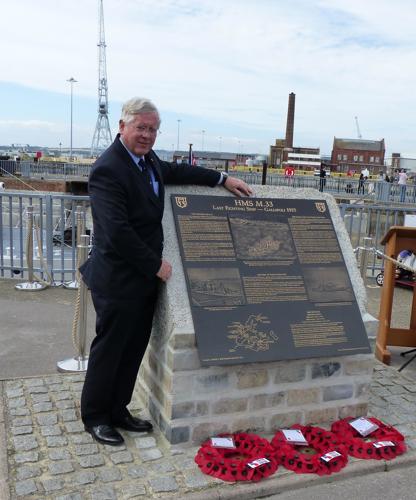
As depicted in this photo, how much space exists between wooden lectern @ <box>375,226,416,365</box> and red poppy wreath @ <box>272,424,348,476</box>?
193 centimetres

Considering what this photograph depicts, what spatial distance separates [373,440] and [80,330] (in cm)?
267

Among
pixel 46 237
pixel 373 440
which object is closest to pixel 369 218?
pixel 46 237

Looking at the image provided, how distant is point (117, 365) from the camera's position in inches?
138

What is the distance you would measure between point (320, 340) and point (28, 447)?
2113 mm

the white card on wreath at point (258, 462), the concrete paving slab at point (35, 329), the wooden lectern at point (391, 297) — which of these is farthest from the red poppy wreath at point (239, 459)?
the wooden lectern at point (391, 297)

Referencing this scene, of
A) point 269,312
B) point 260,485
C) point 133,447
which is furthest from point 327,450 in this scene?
point 133,447

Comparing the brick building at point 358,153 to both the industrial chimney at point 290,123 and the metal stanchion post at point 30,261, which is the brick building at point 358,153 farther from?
the metal stanchion post at point 30,261

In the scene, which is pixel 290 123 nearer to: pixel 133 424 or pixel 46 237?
pixel 46 237

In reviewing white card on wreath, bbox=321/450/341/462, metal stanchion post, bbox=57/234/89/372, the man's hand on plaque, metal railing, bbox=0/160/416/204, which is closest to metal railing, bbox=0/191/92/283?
metal stanchion post, bbox=57/234/89/372

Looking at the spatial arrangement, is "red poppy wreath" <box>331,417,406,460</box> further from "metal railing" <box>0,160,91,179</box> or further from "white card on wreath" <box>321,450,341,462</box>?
"metal railing" <box>0,160,91,179</box>

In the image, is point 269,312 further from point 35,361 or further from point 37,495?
point 35,361

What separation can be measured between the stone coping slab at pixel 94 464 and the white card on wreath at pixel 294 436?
0.29m

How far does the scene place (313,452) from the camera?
361cm

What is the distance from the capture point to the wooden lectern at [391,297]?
17.4 ft
